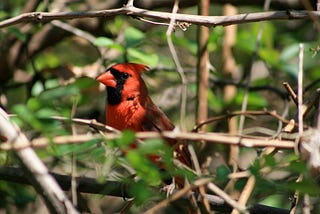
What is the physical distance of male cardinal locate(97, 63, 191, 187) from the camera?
3100 millimetres

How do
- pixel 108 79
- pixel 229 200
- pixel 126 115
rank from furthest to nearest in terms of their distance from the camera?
pixel 108 79, pixel 126 115, pixel 229 200

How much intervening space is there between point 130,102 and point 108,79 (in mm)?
142

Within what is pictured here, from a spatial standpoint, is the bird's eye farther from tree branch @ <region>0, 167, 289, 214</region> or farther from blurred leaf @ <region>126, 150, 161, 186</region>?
blurred leaf @ <region>126, 150, 161, 186</region>

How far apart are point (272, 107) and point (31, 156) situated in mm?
2748

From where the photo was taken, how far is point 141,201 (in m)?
1.49

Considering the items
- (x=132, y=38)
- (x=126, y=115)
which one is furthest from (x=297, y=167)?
(x=132, y=38)

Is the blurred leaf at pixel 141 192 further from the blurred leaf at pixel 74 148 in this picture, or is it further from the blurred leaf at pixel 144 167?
the blurred leaf at pixel 74 148

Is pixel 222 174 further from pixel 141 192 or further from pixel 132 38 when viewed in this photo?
pixel 132 38

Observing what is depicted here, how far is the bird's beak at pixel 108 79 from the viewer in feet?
10.6

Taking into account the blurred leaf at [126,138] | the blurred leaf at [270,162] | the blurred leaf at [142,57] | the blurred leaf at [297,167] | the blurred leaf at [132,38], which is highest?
the blurred leaf at [126,138]

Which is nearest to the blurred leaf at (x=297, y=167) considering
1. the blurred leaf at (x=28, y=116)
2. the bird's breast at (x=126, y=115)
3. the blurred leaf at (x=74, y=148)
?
the blurred leaf at (x=74, y=148)

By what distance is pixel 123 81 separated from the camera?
330 cm


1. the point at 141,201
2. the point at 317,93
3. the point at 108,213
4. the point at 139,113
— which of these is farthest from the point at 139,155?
the point at 108,213

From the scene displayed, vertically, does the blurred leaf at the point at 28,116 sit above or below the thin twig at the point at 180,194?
above
